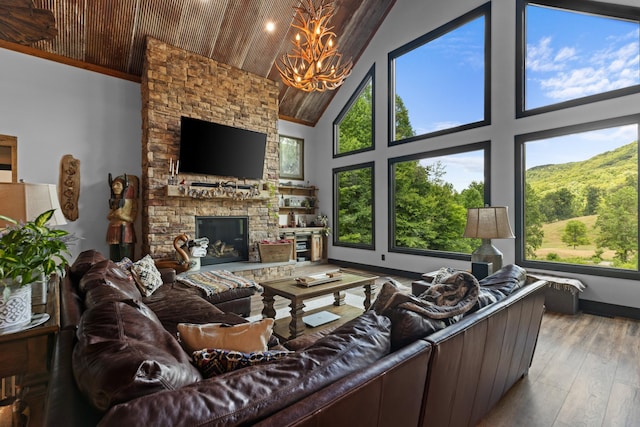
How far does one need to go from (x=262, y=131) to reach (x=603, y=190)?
5275mm

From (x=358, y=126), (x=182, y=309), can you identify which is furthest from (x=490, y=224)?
(x=358, y=126)

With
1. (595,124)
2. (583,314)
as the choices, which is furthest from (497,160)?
(583,314)

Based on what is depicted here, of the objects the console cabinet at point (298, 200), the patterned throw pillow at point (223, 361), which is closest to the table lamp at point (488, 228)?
the patterned throw pillow at point (223, 361)

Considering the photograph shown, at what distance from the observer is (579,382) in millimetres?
2246

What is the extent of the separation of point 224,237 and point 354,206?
282 cm

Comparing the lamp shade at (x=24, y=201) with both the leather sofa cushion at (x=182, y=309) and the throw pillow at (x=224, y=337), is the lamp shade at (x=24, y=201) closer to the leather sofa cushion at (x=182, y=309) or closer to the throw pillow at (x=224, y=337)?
the leather sofa cushion at (x=182, y=309)

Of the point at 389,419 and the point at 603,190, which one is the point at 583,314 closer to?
the point at 603,190

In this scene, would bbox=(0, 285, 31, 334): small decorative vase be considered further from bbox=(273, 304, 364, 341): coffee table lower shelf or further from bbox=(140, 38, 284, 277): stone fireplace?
bbox=(140, 38, 284, 277): stone fireplace

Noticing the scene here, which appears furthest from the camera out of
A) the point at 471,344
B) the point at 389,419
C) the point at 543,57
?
the point at 543,57

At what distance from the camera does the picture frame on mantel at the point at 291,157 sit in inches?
281

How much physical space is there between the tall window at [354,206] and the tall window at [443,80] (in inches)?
42.0

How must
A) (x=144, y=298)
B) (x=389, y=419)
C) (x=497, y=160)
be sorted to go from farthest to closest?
(x=497, y=160) < (x=144, y=298) < (x=389, y=419)

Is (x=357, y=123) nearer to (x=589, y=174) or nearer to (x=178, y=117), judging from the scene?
(x=178, y=117)

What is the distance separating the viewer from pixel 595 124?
12.4 feet
